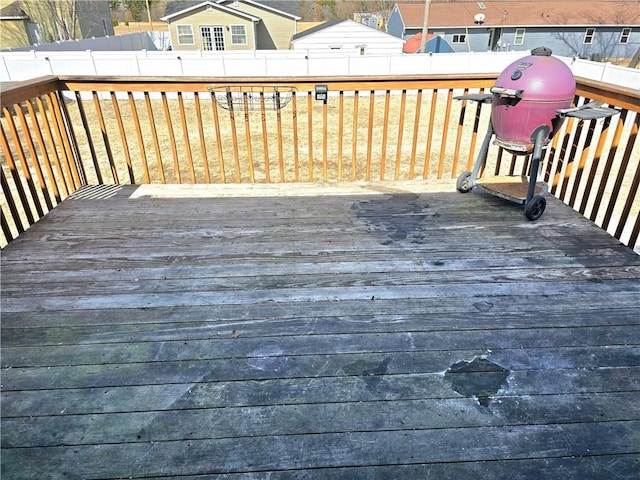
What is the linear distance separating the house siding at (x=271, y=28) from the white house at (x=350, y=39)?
8.74 ft

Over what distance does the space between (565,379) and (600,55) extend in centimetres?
A: 2542

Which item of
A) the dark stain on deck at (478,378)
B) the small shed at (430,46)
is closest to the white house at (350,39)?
the small shed at (430,46)

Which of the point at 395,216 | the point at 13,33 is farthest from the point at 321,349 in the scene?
the point at 13,33

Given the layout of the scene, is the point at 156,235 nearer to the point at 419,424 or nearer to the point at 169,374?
the point at 169,374

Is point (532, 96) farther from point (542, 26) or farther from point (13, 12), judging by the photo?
point (542, 26)

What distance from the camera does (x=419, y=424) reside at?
1381 millimetres

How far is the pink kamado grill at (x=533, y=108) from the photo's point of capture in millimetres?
2477

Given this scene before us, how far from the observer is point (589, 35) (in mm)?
20859

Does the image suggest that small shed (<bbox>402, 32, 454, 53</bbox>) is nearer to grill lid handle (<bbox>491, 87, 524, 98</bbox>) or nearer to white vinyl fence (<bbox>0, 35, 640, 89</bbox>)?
white vinyl fence (<bbox>0, 35, 640, 89</bbox>)

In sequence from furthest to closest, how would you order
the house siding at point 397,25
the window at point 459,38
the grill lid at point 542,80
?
the house siding at point 397,25
the window at point 459,38
the grill lid at point 542,80

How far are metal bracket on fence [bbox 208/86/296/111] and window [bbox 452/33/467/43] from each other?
1419 cm

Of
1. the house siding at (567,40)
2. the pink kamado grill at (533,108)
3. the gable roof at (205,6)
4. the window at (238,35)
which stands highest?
the gable roof at (205,6)

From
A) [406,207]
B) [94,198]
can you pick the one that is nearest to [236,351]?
[406,207]

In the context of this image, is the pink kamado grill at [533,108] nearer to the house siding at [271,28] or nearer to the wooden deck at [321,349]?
Result: the wooden deck at [321,349]
